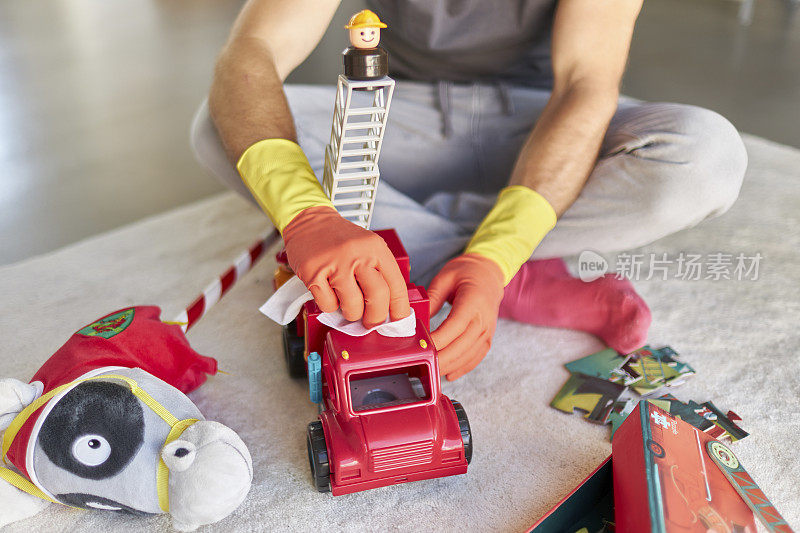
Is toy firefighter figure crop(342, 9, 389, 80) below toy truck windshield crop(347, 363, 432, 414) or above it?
above

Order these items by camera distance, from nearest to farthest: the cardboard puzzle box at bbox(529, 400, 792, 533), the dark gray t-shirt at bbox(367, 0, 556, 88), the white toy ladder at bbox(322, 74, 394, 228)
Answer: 1. the cardboard puzzle box at bbox(529, 400, 792, 533)
2. the white toy ladder at bbox(322, 74, 394, 228)
3. the dark gray t-shirt at bbox(367, 0, 556, 88)

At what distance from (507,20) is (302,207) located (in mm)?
633

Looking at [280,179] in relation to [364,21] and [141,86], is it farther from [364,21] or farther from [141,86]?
[141,86]

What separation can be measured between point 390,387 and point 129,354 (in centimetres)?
37

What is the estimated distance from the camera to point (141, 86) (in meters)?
2.65

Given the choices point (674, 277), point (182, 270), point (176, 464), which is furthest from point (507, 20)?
point (176, 464)

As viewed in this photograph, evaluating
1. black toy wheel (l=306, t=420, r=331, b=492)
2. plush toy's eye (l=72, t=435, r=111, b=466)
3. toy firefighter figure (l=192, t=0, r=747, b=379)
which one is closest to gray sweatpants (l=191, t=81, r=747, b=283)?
toy firefighter figure (l=192, t=0, r=747, b=379)

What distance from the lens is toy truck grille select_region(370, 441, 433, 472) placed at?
2.76ft

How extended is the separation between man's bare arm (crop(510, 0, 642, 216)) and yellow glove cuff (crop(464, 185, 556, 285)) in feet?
0.11

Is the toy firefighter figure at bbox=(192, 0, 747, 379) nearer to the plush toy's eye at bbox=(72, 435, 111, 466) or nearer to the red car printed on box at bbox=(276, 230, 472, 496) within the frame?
the red car printed on box at bbox=(276, 230, 472, 496)

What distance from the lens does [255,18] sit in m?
1.23

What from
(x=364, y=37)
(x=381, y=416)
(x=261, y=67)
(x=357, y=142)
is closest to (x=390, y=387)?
(x=381, y=416)

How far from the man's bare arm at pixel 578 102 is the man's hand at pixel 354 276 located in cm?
37

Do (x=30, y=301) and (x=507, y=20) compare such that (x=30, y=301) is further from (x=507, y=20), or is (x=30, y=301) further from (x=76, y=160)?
(x=507, y=20)
